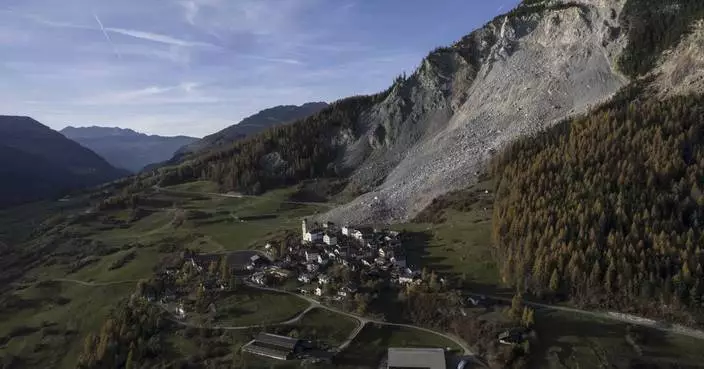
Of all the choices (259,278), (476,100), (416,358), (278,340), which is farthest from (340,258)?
(476,100)

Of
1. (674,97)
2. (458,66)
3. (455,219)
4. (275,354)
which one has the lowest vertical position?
(275,354)

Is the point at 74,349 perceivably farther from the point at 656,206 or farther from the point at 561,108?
the point at 561,108

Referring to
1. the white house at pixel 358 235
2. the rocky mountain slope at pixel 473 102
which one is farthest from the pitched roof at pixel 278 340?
the rocky mountain slope at pixel 473 102

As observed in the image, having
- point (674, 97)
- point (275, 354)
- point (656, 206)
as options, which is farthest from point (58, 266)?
point (674, 97)

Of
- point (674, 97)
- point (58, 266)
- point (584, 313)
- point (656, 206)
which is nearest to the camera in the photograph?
point (584, 313)

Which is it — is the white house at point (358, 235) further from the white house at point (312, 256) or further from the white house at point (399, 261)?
the white house at point (399, 261)

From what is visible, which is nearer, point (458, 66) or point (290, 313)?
point (290, 313)

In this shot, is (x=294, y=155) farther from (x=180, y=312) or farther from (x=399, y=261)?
(x=180, y=312)
